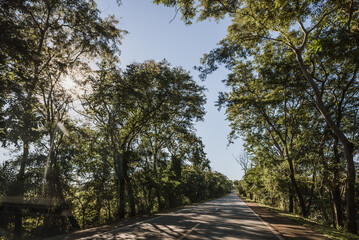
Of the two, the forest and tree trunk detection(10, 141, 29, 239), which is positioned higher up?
the forest

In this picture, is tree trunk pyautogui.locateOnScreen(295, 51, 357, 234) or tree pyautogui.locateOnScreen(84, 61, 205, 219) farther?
tree pyautogui.locateOnScreen(84, 61, 205, 219)

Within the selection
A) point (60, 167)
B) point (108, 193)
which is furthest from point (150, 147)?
point (60, 167)

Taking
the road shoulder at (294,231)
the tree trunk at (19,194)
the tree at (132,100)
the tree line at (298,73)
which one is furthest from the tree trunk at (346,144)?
the tree trunk at (19,194)

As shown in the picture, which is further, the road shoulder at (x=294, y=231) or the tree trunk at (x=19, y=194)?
the tree trunk at (x=19, y=194)

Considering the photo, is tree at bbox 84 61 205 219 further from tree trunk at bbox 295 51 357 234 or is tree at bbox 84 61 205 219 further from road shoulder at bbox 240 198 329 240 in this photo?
road shoulder at bbox 240 198 329 240

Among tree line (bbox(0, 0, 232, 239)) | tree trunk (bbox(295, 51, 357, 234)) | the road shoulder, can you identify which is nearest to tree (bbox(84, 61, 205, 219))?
tree line (bbox(0, 0, 232, 239))

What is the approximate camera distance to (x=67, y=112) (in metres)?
14.2

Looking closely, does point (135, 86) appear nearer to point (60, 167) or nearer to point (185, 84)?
point (185, 84)

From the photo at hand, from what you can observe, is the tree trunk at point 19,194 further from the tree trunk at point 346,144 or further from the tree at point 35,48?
the tree trunk at point 346,144

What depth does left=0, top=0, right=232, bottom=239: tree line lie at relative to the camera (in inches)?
319

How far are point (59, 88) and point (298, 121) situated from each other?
1880 cm

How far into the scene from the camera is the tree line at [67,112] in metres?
8.10

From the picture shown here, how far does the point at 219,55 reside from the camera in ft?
34.5

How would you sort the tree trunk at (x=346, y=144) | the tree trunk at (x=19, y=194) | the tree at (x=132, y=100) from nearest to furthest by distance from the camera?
1. the tree trunk at (x=346, y=144)
2. the tree trunk at (x=19, y=194)
3. the tree at (x=132, y=100)
